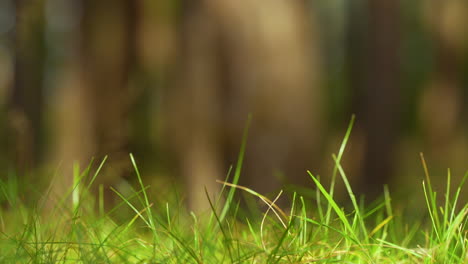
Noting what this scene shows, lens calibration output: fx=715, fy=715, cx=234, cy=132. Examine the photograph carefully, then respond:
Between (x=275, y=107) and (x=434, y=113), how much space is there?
15.5 ft

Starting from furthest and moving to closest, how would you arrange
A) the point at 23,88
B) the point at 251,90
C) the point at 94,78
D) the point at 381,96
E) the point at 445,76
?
the point at 445,76, the point at 381,96, the point at 94,78, the point at 23,88, the point at 251,90

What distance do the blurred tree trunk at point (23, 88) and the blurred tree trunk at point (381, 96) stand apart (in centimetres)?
356

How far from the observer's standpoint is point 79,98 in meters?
6.18

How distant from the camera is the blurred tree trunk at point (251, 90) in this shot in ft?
15.1

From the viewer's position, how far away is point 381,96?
7254mm

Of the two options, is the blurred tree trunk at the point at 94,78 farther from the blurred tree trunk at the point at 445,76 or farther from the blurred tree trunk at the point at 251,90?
the blurred tree trunk at the point at 445,76

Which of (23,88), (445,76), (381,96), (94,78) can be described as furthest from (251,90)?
(445,76)

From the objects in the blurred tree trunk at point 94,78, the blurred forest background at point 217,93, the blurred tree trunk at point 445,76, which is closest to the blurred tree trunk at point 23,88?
the blurred forest background at point 217,93

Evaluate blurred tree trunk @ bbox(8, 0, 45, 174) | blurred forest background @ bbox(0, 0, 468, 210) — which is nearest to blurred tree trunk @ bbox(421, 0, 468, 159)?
blurred forest background @ bbox(0, 0, 468, 210)

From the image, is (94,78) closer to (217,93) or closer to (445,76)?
(217,93)

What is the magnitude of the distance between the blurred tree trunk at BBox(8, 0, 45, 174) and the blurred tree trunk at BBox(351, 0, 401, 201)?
11.7ft

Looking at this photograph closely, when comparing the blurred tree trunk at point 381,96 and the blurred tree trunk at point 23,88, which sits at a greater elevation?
the blurred tree trunk at point 23,88

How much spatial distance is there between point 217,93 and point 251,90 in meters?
0.29

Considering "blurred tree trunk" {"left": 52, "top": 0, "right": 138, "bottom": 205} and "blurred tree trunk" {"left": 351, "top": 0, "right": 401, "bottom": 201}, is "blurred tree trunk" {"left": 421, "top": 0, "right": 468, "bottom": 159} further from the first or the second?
"blurred tree trunk" {"left": 52, "top": 0, "right": 138, "bottom": 205}
